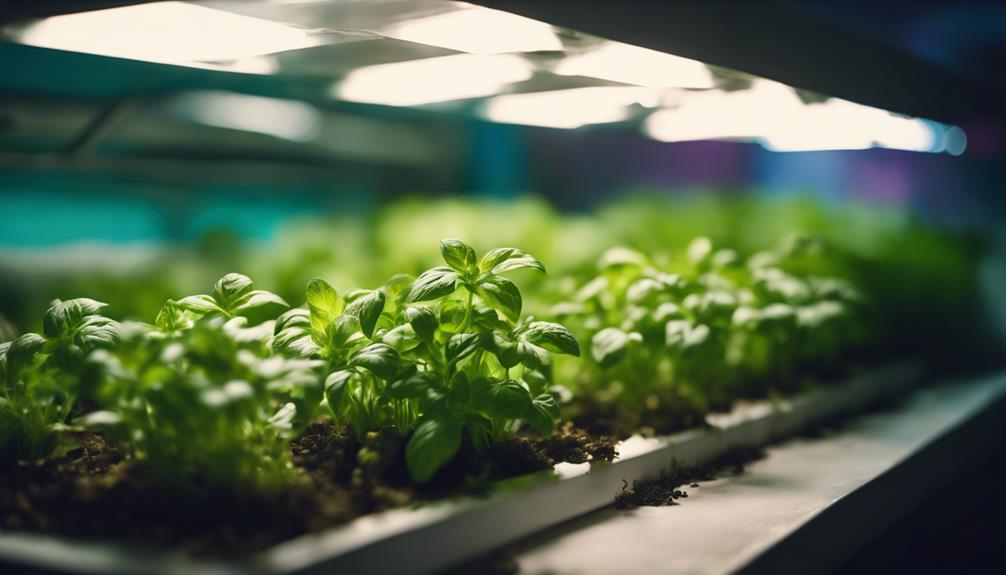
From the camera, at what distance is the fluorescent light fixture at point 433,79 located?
1.40 metres

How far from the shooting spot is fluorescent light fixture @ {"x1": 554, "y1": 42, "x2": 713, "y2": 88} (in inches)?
46.5

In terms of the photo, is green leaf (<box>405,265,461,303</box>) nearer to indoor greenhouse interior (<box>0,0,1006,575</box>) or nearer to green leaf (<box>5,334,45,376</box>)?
indoor greenhouse interior (<box>0,0,1006,575</box>)

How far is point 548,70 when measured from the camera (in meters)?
1.41

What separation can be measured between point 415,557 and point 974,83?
7.26ft

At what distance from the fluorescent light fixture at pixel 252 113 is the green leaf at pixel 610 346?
1506 mm

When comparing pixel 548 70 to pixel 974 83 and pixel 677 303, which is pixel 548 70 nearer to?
pixel 677 303

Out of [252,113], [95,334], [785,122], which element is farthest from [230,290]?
[252,113]

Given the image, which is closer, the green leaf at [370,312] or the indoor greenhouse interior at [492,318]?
the indoor greenhouse interior at [492,318]

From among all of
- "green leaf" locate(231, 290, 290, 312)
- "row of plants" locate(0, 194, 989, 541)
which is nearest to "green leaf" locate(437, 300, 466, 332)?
"row of plants" locate(0, 194, 989, 541)

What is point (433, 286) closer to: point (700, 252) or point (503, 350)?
point (503, 350)

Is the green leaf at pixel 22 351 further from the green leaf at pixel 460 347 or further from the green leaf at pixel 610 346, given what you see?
the green leaf at pixel 610 346

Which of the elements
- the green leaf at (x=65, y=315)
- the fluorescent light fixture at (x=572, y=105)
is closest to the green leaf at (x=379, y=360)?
the green leaf at (x=65, y=315)

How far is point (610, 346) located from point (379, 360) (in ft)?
1.52

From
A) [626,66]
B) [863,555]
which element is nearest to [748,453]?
[863,555]
